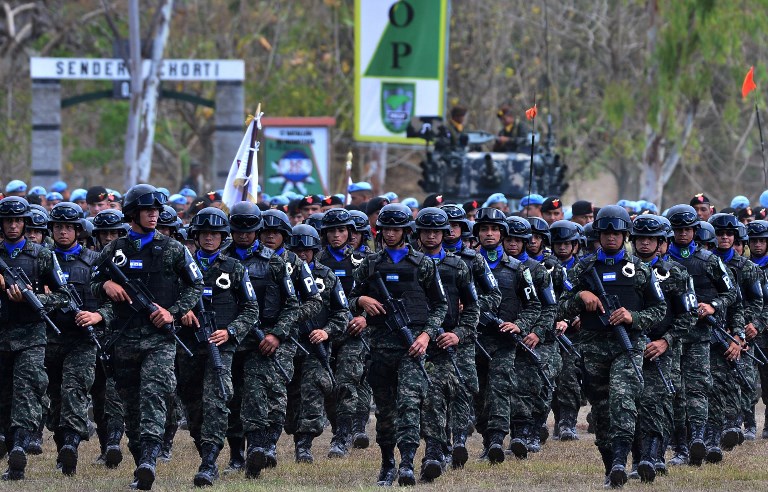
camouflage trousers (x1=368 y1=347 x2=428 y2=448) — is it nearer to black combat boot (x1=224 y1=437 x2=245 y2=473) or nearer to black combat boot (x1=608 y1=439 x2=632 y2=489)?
black combat boot (x1=224 y1=437 x2=245 y2=473)

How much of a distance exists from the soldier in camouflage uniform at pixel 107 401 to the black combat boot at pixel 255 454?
1.24 meters

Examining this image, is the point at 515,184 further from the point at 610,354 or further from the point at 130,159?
the point at 610,354

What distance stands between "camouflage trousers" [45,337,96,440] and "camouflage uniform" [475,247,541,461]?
3444mm

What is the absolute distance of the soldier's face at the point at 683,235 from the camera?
48.4 ft

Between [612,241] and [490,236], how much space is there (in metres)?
2.14

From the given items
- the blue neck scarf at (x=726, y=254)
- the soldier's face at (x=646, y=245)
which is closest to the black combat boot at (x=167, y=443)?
the soldier's face at (x=646, y=245)

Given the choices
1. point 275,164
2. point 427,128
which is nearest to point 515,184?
point 427,128

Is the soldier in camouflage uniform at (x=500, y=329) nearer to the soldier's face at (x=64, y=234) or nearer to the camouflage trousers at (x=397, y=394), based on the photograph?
the camouflage trousers at (x=397, y=394)

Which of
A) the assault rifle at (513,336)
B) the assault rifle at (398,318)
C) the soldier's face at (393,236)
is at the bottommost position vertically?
the assault rifle at (513,336)

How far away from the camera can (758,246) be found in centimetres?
1634

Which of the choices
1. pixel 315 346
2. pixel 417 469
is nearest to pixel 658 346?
pixel 417 469

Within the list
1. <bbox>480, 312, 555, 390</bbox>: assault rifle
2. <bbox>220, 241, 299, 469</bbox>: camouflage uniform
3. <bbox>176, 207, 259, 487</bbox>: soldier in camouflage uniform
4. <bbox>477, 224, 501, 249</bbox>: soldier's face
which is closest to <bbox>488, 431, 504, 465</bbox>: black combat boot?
<bbox>480, 312, 555, 390</bbox>: assault rifle

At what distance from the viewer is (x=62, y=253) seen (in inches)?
578

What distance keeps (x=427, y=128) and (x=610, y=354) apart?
14.1 m
